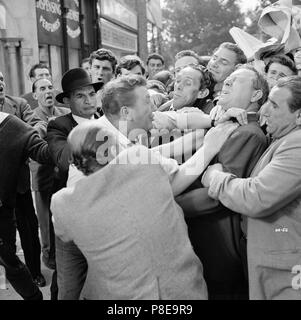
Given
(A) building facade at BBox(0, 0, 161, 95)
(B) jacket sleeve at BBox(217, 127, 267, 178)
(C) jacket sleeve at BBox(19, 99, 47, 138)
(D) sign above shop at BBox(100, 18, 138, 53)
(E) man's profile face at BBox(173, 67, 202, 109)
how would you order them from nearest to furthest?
(B) jacket sleeve at BBox(217, 127, 267, 178) → (E) man's profile face at BBox(173, 67, 202, 109) → (C) jacket sleeve at BBox(19, 99, 47, 138) → (A) building facade at BBox(0, 0, 161, 95) → (D) sign above shop at BBox(100, 18, 138, 53)

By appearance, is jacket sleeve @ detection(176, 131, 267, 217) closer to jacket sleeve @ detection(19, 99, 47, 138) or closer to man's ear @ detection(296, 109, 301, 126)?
man's ear @ detection(296, 109, 301, 126)

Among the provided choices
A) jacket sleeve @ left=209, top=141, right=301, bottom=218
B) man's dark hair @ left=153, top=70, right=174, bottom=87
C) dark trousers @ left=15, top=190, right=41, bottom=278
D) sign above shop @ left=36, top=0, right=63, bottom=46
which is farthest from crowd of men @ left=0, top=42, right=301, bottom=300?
sign above shop @ left=36, top=0, right=63, bottom=46

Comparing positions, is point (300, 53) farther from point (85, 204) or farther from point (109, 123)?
point (85, 204)

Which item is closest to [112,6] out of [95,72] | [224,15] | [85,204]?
[95,72]

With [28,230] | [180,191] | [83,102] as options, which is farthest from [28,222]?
[180,191]

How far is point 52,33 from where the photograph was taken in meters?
10.3

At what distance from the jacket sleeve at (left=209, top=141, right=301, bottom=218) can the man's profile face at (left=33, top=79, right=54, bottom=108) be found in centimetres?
251

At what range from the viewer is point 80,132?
1848mm

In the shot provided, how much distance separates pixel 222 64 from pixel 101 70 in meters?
1.28

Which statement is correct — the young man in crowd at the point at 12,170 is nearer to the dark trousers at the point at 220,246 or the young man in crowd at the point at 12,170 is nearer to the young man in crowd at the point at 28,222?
the young man in crowd at the point at 28,222

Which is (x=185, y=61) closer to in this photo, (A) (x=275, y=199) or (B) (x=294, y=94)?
(B) (x=294, y=94)

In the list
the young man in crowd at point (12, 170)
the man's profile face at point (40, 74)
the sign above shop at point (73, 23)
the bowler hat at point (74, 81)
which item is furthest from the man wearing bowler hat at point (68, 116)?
the sign above shop at point (73, 23)

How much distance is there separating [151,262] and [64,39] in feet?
33.4

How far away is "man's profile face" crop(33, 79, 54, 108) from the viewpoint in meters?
4.03
